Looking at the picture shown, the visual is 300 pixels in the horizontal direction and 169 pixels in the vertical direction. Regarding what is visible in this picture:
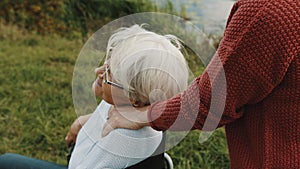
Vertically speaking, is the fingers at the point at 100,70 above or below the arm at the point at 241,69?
below

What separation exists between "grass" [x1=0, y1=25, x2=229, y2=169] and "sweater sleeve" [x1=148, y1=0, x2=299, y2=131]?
4.39 feet

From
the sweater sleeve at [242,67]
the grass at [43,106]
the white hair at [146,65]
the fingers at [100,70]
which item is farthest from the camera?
the grass at [43,106]

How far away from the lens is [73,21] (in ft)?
15.5

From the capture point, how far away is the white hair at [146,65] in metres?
1.39

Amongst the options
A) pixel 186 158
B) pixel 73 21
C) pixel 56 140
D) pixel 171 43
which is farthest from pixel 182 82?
pixel 73 21

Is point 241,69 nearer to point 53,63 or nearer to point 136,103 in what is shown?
point 136,103

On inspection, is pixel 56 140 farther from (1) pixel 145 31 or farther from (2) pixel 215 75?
(2) pixel 215 75

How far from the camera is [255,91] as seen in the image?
1186mm

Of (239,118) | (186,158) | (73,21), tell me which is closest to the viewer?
(239,118)

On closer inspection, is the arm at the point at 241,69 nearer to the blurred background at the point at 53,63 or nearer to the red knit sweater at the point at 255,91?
the red knit sweater at the point at 255,91

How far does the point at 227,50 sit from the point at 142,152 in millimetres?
511

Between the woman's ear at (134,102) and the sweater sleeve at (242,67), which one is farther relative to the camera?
the woman's ear at (134,102)

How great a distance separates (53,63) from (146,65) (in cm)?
268

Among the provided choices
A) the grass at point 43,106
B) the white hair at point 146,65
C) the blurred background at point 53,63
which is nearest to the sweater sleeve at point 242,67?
the white hair at point 146,65
